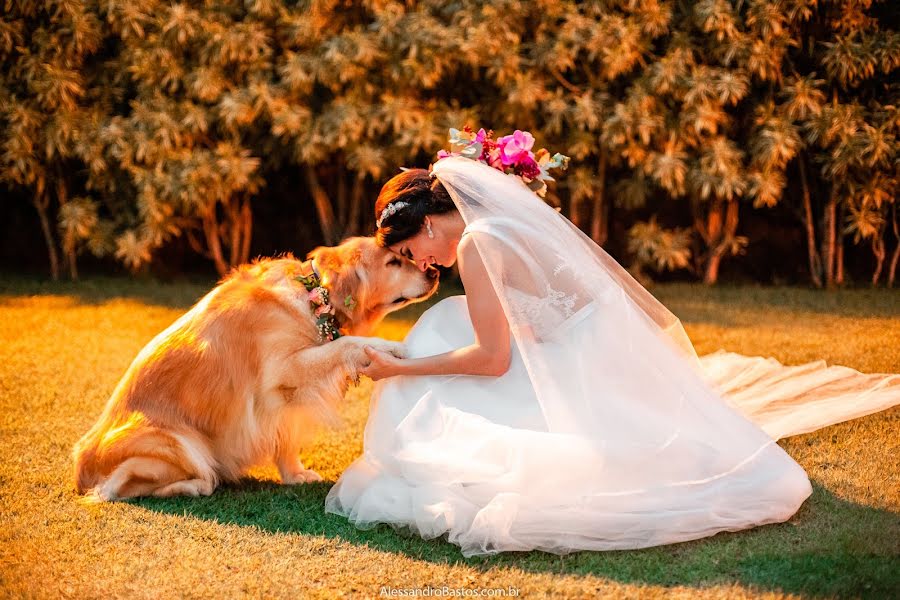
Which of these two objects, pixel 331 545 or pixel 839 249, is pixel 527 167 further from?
pixel 839 249

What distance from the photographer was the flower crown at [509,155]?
3344 millimetres

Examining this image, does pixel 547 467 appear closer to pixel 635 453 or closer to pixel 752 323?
pixel 635 453

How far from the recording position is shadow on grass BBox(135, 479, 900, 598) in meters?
2.49

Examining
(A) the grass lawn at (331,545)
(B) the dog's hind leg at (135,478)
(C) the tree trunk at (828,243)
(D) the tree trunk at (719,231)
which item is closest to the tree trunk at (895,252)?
(C) the tree trunk at (828,243)

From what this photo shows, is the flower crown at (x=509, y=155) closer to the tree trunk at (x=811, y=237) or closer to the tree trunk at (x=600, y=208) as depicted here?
the tree trunk at (x=600, y=208)

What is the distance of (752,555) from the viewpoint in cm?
263

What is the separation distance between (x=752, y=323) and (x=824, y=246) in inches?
67.4

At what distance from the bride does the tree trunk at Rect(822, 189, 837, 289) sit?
435cm

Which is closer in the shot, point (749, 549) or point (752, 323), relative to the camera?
point (749, 549)

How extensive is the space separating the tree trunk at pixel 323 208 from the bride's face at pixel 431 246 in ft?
15.3

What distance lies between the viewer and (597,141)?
732 centimetres

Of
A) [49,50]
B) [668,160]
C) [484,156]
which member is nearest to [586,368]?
[484,156]

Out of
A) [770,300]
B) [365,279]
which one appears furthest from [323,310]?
[770,300]

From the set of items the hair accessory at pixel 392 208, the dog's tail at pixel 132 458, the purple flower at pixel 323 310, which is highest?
the hair accessory at pixel 392 208
